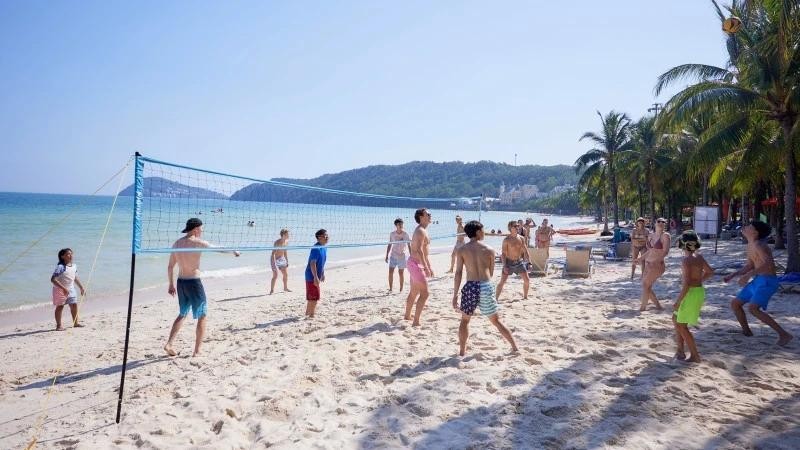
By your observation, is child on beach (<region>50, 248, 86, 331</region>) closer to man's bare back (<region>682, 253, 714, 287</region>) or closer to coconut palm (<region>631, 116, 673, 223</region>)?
man's bare back (<region>682, 253, 714, 287</region>)

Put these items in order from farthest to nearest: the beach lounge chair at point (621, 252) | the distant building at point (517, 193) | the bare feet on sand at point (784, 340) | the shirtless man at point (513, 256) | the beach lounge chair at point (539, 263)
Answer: the distant building at point (517, 193) < the beach lounge chair at point (621, 252) < the beach lounge chair at point (539, 263) < the shirtless man at point (513, 256) < the bare feet on sand at point (784, 340)

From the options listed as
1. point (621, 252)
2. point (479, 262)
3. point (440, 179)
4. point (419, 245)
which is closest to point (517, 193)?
point (440, 179)

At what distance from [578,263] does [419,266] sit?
226 inches

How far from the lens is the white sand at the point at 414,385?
3203 millimetres

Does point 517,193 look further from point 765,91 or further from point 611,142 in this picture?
point 765,91

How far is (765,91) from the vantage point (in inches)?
404

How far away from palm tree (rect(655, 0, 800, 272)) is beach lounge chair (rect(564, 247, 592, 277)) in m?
4.17

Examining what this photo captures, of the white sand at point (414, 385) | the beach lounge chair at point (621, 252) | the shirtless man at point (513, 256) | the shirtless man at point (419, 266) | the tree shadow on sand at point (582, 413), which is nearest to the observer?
the tree shadow on sand at point (582, 413)

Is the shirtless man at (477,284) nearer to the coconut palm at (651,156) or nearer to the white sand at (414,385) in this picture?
the white sand at (414,385)

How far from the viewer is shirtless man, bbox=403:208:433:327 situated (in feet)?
20.0

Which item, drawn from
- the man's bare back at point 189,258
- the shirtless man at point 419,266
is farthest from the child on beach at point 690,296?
the man's bare back at point 189,258

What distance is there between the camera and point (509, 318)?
21.3ft

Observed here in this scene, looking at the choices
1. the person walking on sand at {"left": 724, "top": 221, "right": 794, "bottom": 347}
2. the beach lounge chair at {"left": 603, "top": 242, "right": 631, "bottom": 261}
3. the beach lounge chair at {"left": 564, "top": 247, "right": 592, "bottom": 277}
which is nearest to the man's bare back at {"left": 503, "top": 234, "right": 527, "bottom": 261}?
the person walking on sand at {"left": 724, "top": 221, "right": 794, "bottom": 347}

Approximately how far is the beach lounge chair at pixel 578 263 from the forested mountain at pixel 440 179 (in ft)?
142
